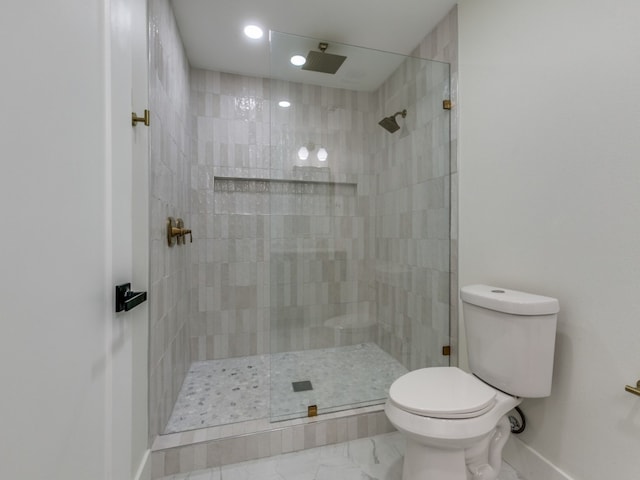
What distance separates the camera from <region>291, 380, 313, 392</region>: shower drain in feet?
5.78

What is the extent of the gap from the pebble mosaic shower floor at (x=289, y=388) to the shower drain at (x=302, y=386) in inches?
0.7

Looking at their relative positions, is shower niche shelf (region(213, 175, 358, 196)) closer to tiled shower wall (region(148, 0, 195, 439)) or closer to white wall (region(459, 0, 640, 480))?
tiled shower wall (region(148, 0, 195, 439))

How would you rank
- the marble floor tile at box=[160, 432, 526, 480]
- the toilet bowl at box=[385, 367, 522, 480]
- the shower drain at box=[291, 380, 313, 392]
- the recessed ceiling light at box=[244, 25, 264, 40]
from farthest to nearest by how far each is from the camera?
the recessed ceiling light at box=[244, 25, 264, 40]
the shower drain at box=[291, 380, 313, 392]
the marble floor tile at box=[160, 432, 526, 480]
the toilet bowl at box=[385, 367, 522, 480]

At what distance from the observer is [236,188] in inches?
101

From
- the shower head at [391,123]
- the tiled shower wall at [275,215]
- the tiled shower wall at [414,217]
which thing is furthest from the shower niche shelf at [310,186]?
the shower head at [391,123]

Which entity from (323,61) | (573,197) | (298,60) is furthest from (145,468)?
(323,61)

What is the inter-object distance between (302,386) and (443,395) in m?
0.91

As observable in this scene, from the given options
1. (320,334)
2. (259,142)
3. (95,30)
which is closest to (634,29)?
(95,30)

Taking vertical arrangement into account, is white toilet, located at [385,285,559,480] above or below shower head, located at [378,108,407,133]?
below

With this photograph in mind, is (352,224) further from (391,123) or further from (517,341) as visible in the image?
(517,341)

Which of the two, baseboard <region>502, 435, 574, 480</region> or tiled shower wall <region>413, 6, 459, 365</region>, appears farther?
tiled shower wall <region>413, 6, 459, 365</region>

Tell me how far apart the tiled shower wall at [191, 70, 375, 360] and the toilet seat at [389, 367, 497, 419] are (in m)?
0.80

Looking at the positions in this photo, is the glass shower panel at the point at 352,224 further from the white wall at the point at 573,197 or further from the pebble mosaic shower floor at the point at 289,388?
the white wall at the point at 573,197

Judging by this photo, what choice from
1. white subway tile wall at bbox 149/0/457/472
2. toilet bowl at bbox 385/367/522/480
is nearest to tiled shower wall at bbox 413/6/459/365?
white subway tile wall at bbox 149/0/457/472
